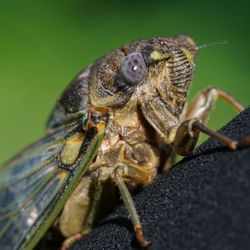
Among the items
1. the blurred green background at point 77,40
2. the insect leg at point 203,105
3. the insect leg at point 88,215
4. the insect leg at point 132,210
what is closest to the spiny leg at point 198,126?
the insect leg at point 203,105

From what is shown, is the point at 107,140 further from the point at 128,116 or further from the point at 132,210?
the point at 132,210

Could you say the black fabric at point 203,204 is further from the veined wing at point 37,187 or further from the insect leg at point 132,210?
the veined wing at point 37,187

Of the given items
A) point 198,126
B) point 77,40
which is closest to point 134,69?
point 198,126

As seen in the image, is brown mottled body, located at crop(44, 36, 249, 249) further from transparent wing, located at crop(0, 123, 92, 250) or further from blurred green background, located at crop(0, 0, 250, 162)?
blurred green background, located at crop(0, 0, 250, 162)

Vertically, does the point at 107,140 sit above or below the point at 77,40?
above

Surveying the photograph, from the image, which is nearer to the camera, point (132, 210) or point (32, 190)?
point (132, 210)

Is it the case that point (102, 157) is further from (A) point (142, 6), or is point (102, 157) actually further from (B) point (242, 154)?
(A) point (142, 6)

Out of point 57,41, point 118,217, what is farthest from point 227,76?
point 118,217
